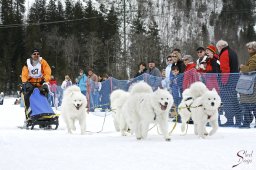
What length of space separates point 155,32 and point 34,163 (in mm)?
50196

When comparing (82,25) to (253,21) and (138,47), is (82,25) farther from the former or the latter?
(253,21)

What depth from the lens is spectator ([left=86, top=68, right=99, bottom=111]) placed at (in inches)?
619

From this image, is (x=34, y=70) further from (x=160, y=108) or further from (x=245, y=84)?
(x=245, y=84)

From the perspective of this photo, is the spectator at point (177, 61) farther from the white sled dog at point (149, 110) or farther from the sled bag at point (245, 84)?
the white sled dog at point (149, 110)

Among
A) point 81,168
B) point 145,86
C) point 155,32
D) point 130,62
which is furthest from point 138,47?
point 81,168

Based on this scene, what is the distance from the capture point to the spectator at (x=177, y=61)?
10180 mm

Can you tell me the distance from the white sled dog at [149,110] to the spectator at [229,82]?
2.62 metres

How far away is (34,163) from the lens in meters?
4.28

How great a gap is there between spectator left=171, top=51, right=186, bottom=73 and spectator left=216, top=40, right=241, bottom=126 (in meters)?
1.49

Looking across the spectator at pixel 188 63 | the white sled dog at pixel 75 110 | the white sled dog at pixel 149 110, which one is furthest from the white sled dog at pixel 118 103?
the spectator at pixel 188 63

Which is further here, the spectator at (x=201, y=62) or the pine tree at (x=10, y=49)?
the pine tree at (x=10, y=49)

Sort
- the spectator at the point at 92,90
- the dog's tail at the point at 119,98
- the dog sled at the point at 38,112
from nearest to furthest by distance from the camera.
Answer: the dog's tail at the point at 119,98, the dog sled at the point at 38,112, the spectator at the point at 92,90

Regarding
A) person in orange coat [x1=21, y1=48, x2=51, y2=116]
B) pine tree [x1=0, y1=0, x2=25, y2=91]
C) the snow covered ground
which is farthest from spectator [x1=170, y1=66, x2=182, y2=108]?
pine tree [x1=0, y1=0, x2=25, y2=91]

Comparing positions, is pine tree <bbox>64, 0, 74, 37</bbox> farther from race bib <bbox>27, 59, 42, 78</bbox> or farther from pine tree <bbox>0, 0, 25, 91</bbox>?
race bib <bbox>27, 59, 42, 78</bbox>
